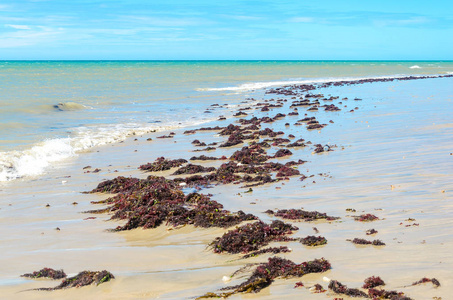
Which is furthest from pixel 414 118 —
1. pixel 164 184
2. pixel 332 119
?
pixel 164 184

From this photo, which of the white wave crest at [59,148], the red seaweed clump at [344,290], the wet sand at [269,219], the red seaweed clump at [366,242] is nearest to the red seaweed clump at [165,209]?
the wet sand at [269,219]

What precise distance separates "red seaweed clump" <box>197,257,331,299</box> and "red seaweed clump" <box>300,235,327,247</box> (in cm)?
60

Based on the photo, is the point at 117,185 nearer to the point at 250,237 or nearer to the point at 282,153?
the point at 250,237

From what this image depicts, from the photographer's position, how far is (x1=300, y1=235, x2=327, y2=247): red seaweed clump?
5652 mm

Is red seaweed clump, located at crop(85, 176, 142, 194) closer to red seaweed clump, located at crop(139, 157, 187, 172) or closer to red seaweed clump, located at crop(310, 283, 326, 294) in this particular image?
red seaweed clump, located at crop(139, 157, 187, 172)

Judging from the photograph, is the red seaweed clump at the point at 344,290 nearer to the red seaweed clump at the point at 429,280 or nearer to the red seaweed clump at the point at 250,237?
the red seaweed clump at the point at 429,280

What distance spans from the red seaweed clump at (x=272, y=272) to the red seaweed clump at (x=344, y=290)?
423 mm

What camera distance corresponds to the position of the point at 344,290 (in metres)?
4.29

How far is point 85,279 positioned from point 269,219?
115 inches

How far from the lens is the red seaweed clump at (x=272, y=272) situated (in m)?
4.50

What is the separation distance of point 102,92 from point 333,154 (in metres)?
27.9

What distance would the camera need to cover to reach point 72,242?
6387 mm

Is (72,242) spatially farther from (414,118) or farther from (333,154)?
(414,118)

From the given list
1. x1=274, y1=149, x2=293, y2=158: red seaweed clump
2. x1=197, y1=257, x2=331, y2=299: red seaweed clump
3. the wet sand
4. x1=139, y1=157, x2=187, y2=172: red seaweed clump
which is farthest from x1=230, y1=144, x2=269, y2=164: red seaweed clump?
x1=197, y1=257, x2=331, y2=299: red seaweed clump
